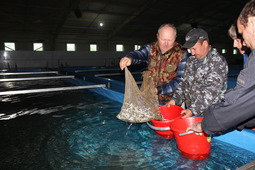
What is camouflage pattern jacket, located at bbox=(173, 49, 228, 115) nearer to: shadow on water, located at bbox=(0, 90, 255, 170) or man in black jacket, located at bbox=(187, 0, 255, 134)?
shadow on water, located at bbox=(0, 90, 255, 170)

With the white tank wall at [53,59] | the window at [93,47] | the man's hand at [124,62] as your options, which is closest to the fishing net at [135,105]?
the man's hand at [124,62]

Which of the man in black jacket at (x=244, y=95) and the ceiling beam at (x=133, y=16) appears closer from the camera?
the man in black jacket at (x=244, y=95)

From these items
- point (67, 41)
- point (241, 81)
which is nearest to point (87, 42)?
point (67, 41)

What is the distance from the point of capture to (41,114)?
270cm

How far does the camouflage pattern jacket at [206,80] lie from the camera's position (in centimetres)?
151

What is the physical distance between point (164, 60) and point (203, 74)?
52 cm

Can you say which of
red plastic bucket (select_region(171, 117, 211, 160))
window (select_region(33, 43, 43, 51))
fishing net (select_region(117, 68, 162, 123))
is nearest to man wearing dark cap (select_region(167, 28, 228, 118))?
red plastic bucket (select_region(171, 117, 211, 160))

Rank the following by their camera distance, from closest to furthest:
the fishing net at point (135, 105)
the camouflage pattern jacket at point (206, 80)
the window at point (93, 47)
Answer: the camouflage pattern jacket at point (206, 80), the fishing net at point (135, 105), the window at point (93, 47)

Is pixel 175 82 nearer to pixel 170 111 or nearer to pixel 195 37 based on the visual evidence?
pixel 170 111

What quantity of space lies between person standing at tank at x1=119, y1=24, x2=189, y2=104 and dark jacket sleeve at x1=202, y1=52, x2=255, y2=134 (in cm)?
98

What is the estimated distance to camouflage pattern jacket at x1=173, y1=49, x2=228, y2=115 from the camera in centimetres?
151

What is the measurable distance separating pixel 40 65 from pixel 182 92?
31.2 feet

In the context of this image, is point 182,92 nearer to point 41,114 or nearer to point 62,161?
point 62,161

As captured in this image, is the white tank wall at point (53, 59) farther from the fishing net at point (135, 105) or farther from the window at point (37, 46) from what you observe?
the fishing net at point (135, 105)
